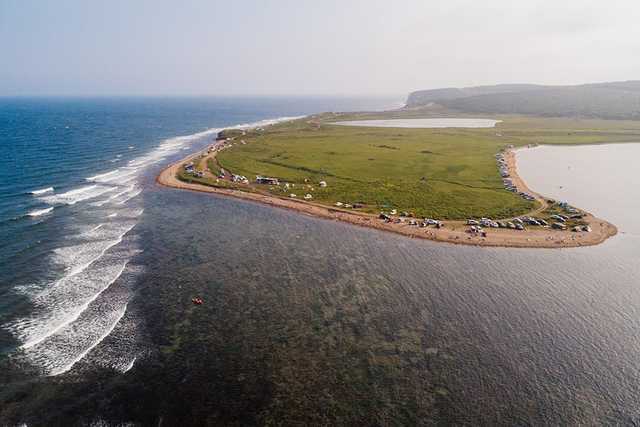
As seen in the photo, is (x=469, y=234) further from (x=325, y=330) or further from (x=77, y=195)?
(x=77, y=195)

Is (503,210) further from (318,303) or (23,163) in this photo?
(23,163)

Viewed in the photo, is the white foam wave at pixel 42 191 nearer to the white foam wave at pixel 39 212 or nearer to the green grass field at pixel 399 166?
the white foam wave at pixel 39 212

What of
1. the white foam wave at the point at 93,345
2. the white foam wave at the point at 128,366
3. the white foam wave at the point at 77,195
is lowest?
the white foam wave at the point at 128,366

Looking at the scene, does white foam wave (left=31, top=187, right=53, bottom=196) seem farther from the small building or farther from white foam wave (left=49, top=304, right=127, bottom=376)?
white foam wave (left=49, top=304, right=127, bottom=376)

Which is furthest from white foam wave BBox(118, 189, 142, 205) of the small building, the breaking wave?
the small building

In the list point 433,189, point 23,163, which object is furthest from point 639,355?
point 23,163

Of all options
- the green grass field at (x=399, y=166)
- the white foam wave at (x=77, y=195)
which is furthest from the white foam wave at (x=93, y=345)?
the green grass field at (x=399, y=166)
